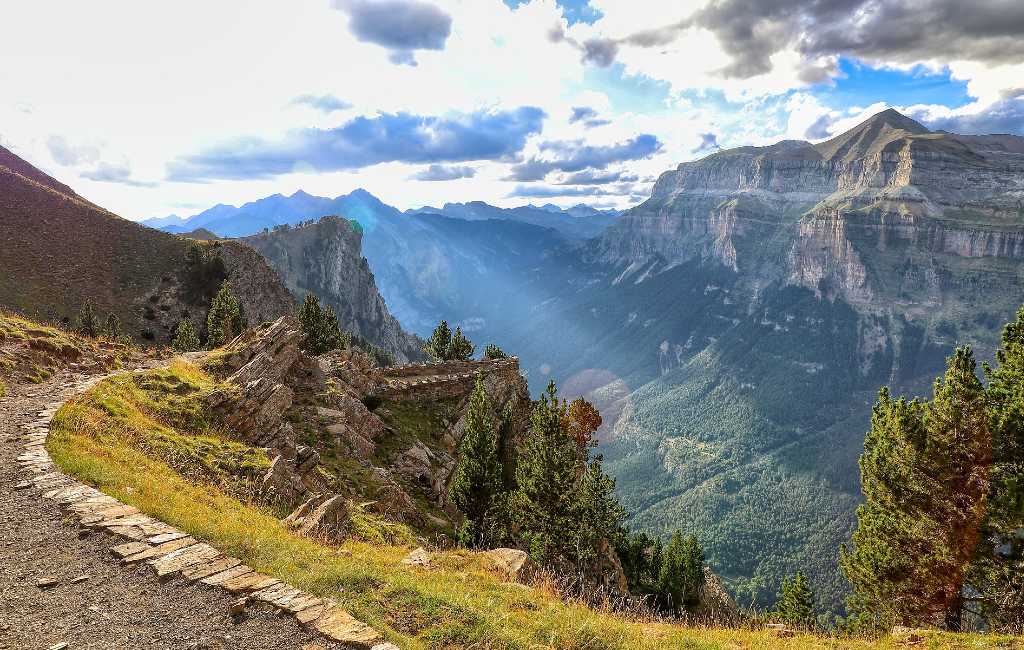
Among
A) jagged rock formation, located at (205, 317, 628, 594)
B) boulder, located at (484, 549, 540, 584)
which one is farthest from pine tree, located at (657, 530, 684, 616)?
boulder, located at (484, 549, 540, 584)

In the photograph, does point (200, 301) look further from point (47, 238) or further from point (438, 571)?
point (438, 571)

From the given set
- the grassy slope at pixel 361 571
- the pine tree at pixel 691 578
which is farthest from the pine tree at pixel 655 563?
the grassy slope at pixel 361 571

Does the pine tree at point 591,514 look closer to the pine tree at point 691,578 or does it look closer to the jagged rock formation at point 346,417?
the jagged rock formation at point 346,417

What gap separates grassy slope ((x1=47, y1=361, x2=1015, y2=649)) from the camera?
1156cm

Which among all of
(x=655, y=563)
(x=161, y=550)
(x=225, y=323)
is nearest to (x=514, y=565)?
(x=161, y=550)

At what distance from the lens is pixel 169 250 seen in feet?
410

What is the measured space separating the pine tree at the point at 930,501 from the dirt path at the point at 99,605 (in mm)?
30898

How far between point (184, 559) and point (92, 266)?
130329mm

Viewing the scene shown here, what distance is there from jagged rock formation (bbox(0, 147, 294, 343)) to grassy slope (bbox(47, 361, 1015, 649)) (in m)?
97.9

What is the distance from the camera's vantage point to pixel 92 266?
357ft

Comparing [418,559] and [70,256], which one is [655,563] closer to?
[418,559]

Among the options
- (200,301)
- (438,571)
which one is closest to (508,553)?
(438,571)

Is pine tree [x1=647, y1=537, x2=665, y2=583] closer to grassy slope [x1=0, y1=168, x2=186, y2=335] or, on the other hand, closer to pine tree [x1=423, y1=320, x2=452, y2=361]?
pine tree [x1=423, y1=320, x2=452, y2=361]

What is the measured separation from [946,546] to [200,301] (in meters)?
134
